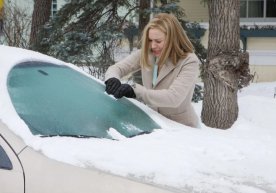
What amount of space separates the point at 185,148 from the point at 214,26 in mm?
4745

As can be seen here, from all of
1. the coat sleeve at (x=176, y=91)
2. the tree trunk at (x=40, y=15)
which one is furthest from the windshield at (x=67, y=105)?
the tree trunk at (x=40, y=15)

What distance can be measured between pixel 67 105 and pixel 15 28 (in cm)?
947

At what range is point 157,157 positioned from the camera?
2.24 metres

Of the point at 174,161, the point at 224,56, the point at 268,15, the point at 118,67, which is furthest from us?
the point at 268,15

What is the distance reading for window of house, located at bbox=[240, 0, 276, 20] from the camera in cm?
1553

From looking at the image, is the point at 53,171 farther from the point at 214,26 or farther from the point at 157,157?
the point at 214,26

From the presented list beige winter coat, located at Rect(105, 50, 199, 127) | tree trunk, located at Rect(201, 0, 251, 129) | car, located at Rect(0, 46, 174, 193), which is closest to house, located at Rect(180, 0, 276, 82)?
tree trunk, located at Rect(201, 0, 251, 129)

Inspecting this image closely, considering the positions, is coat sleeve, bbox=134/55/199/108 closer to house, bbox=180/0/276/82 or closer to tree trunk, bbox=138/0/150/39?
tree trunk, bbox=138/0/150/39

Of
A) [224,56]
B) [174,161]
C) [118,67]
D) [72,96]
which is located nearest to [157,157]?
[174,161]

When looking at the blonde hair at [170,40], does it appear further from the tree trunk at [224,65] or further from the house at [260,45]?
the house at [260,45]

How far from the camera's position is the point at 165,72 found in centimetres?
343

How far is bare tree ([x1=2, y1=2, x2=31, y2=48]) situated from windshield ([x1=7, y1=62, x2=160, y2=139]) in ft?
26.2

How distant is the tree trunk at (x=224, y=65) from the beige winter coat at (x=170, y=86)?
3.29m

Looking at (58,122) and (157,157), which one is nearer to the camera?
(157,157)
